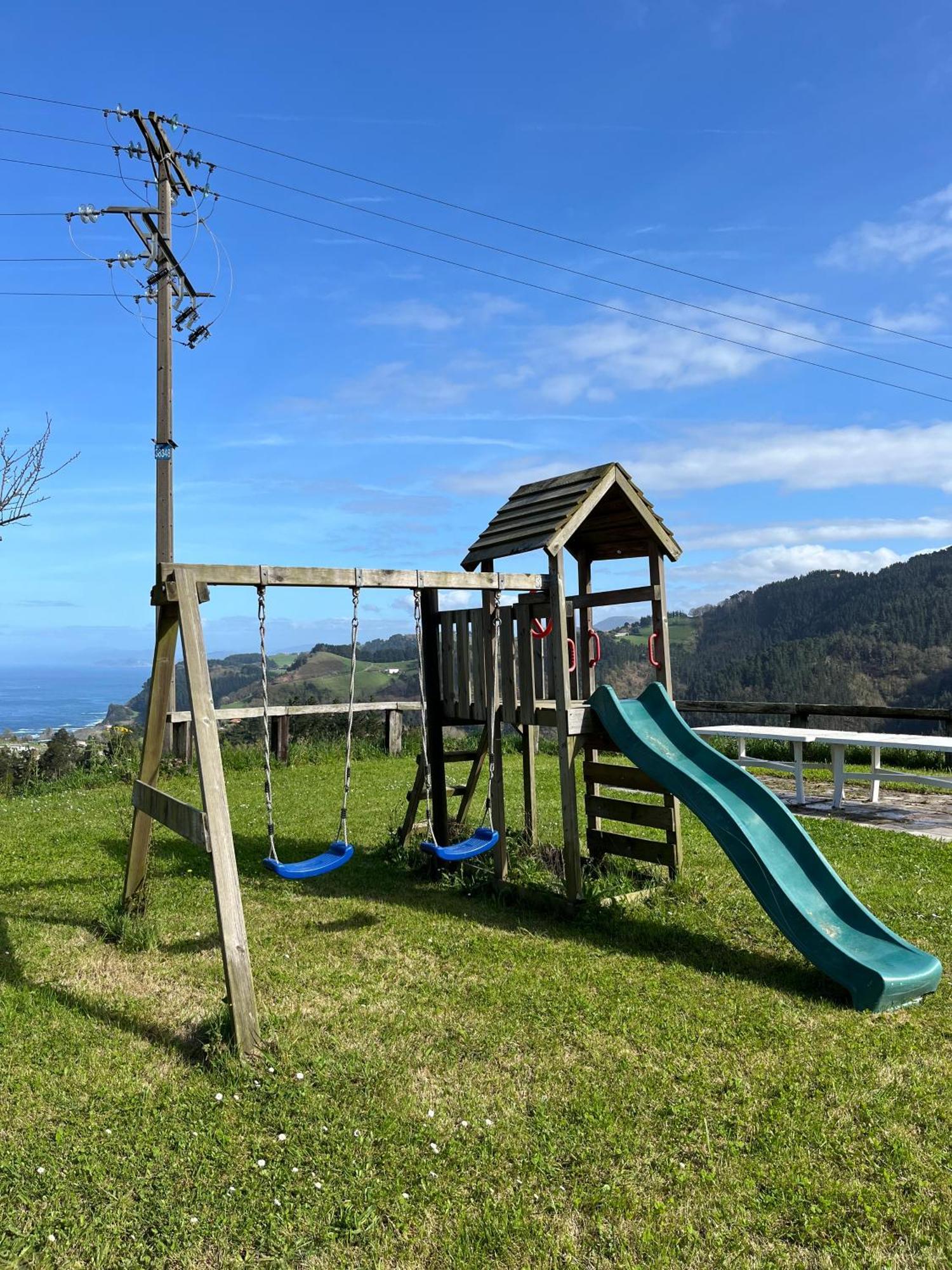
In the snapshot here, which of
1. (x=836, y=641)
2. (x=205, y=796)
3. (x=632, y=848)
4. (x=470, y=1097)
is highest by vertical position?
(x=836, y=641)

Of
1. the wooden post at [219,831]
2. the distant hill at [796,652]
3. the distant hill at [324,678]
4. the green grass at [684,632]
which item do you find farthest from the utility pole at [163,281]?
the green grass at [684,632]

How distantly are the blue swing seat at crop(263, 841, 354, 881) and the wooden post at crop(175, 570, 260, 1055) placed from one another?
20.2 inches

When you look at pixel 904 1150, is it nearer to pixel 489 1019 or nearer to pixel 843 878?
pixel 489 1019

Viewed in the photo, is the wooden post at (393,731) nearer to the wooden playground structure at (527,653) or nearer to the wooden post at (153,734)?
the wooden playground structure at (527,653)

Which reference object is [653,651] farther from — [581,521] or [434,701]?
[434,701]

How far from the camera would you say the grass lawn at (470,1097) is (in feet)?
10.3

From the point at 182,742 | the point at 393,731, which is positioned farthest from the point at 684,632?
the point at 182,742

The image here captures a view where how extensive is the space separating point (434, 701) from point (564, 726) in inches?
52.0

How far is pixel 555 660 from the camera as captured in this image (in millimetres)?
6824

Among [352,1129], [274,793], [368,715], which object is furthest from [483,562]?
[368,715]

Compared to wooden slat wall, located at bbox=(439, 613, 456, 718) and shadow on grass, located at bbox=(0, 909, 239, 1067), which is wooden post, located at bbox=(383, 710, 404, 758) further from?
shadow on grass, located at bbox=(0, 909, 239, 1067)

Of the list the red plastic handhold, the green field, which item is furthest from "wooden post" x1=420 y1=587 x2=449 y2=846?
the green field

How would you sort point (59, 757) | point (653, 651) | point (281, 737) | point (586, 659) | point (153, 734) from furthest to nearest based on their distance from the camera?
point (59, 757) < point (281, 737) < point (586, 659) < point (653, 651) < point (153, 734)

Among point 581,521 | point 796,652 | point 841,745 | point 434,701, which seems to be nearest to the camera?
point 581,521
